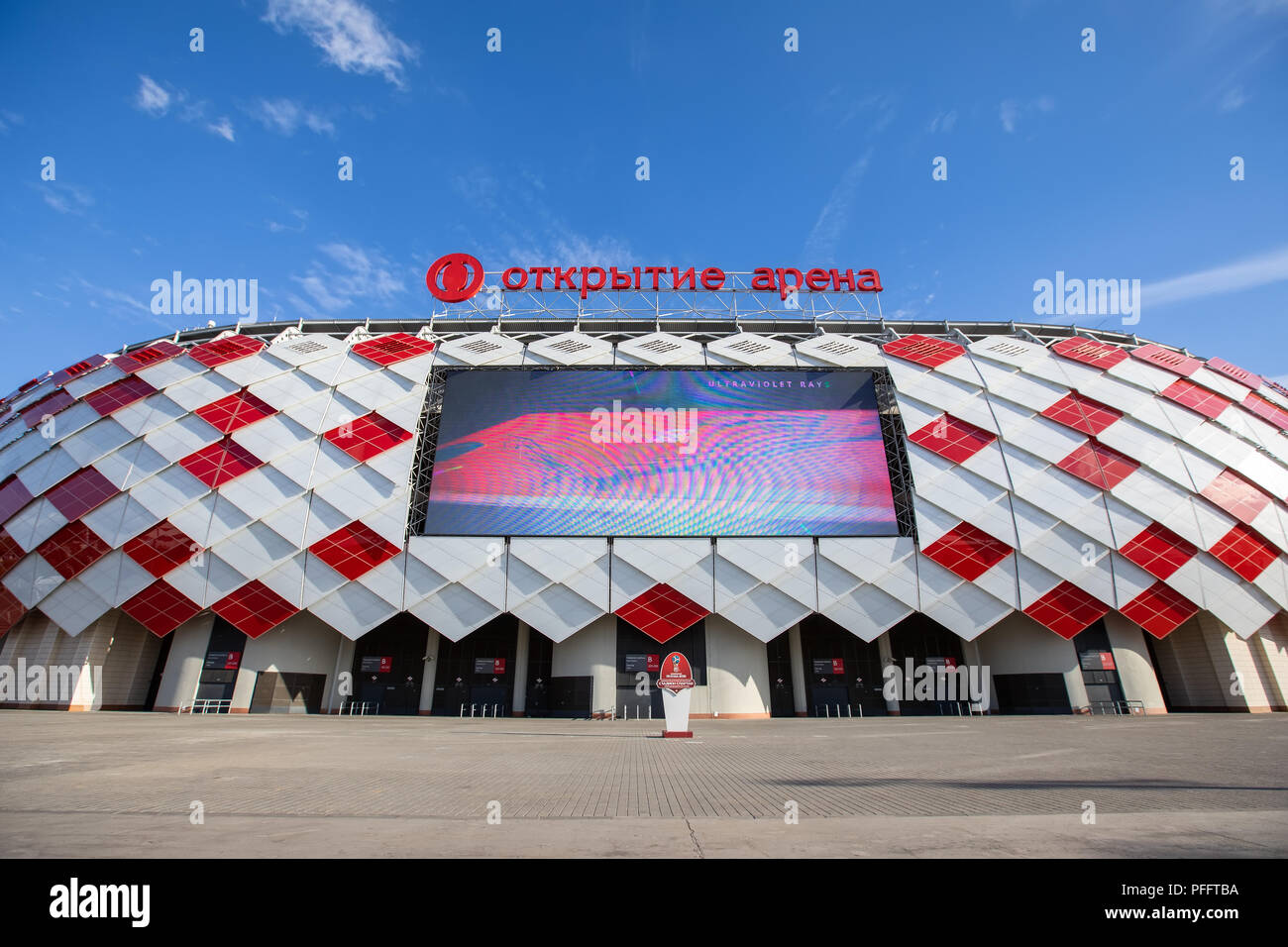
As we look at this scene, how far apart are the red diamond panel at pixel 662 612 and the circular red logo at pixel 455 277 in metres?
23.3

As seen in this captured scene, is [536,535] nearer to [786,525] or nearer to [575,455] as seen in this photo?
[575,455]

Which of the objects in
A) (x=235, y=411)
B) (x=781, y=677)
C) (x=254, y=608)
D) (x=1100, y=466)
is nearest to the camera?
(x=254, y=608)

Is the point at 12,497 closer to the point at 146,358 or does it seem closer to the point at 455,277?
the point at 146,358

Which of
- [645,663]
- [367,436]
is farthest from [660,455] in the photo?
[367,436]

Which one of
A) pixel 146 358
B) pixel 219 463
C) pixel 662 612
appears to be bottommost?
pixel 662 612

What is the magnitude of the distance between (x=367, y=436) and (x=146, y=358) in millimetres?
17330

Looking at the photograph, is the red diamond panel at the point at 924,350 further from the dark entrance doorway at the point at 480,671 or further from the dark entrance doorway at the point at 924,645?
the dark entrance doorway at the point at 480,671

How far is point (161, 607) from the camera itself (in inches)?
1252

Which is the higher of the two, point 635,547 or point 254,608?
point 635,547

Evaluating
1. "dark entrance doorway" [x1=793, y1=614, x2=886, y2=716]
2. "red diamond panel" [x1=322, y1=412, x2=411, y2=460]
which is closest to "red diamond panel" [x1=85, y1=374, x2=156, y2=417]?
"red diamond panel" [x1=322, y1=412, x2=411, y2=460]

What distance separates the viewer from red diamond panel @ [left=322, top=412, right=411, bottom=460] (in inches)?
1379

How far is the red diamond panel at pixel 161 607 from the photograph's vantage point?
31609 mm
